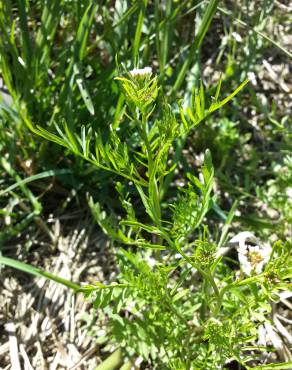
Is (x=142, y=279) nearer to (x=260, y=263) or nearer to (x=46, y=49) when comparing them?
(x=260, y=263)

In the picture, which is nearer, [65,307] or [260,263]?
[260,263]

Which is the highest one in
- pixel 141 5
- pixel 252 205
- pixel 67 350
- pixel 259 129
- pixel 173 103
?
pixel 141 5

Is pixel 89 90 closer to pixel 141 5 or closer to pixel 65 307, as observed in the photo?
pixel 141 5

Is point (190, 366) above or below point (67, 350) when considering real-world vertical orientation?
above

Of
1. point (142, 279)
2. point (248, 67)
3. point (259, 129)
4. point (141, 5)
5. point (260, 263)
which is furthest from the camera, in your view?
point (259, 129)

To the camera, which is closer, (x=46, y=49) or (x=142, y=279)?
(x=142, y=279)

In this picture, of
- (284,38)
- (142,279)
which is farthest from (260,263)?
(284,38)

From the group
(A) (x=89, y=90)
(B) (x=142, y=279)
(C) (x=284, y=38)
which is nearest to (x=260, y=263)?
(B) (x=142, y=279)

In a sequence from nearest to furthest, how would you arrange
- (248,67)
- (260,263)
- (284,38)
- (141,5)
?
1. (260,263)
2. (141,5)
3. (248,67)
4. (284,38)

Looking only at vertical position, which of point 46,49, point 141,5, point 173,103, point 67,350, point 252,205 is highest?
point 141,5
